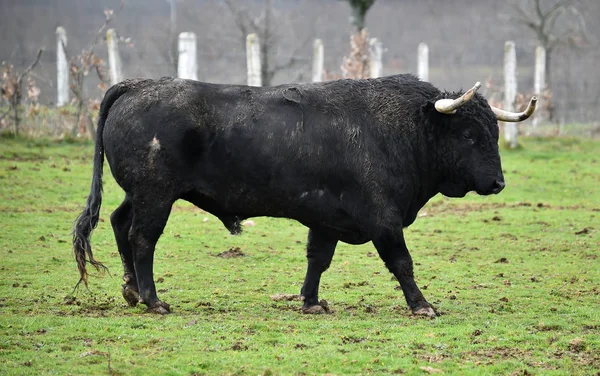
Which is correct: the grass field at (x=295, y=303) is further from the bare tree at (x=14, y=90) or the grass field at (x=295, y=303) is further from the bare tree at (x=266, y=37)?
the bare tree at (x=266, y=37)

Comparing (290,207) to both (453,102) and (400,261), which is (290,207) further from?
(453,102)

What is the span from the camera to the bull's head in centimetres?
853

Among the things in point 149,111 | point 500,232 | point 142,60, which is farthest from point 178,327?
point 142,60

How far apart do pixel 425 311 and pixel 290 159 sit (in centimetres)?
178

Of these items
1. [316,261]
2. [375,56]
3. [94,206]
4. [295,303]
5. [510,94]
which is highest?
[375,56]

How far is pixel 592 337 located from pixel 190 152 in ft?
12.1

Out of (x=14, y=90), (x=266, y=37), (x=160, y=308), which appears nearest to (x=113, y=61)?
(x=14, y=90)

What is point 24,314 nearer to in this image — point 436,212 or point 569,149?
point 436,212

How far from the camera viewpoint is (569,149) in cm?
2244

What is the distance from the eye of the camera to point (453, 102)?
8.30 m

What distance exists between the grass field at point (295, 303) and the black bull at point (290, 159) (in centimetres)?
62

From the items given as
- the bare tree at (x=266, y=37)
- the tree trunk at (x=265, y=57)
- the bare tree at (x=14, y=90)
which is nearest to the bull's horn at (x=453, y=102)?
the bare tree at (x=14, y=90)

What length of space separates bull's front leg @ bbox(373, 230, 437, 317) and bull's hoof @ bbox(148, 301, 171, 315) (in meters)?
1.92

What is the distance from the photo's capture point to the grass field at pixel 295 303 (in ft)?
21.7
